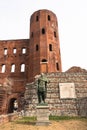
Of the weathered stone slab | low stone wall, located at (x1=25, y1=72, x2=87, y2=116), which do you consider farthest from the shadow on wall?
the weathered stone slab

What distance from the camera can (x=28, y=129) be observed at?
8.73 metres

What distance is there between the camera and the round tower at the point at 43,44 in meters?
23.6

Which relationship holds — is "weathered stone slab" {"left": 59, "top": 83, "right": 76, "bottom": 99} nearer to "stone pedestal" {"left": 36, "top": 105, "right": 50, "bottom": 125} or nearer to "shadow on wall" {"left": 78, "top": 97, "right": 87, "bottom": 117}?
"shadow on wall" {"left": 78, "top": 97, "right": 87, "bottom": 117}

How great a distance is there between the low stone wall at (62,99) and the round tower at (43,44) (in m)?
5.64

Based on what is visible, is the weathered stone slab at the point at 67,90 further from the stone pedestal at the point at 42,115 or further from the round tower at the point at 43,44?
the round tower at the point at 43,44

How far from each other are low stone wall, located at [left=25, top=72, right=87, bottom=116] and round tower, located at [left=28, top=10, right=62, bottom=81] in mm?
5638

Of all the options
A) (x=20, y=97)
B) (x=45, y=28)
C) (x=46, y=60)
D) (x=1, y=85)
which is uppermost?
(x=45, y=28)

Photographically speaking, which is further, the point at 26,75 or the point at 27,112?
the point at 26,75

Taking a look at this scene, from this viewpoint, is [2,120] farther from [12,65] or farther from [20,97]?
[12,65]

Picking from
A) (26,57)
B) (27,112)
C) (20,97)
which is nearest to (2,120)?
(27,112)

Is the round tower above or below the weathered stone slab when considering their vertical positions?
above

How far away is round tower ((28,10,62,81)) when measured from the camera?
2362 centimetres

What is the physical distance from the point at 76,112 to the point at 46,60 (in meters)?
9.87

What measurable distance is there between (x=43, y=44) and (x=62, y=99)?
10483mm
